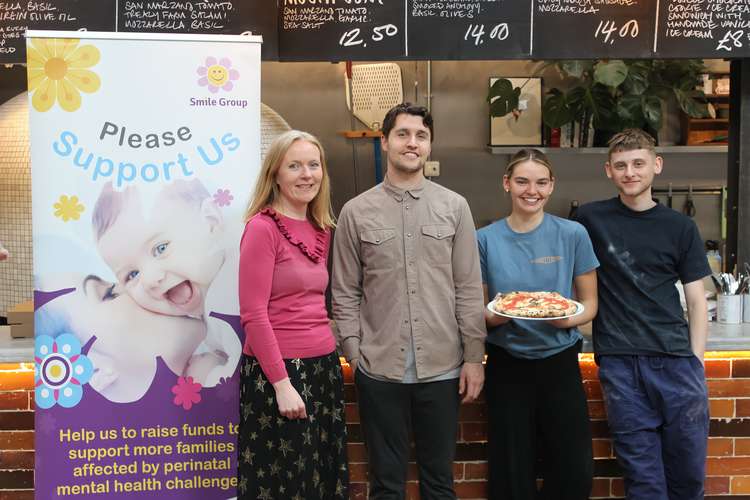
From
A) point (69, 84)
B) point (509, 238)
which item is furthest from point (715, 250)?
point (69, 84)

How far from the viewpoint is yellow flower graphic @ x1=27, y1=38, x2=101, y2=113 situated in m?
2.83

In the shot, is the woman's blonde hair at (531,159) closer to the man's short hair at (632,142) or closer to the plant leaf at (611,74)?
the man's short hair at (632,142)

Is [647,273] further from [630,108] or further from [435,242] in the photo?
[630,108]

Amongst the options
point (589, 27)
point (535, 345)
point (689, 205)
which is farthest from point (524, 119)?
point (535, 345)

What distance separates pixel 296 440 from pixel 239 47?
135 cm

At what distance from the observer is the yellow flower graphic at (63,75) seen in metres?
2.83

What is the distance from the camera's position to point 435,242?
2807 millimetres

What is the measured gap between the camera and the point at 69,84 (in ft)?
9.33

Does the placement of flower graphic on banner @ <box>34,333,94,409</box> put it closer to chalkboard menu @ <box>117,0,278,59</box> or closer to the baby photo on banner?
the baby photo on banner

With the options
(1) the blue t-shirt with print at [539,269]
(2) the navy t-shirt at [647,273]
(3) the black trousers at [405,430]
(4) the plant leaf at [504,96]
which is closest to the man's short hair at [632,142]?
(2) the navy t-shirt at [647,273]

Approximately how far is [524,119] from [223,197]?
10.8 feet

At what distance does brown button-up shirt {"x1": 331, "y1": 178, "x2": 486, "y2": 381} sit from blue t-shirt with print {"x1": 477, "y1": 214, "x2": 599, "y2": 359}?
12cm

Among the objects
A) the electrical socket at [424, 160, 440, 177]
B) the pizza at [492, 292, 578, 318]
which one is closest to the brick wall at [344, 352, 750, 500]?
the pizza at [492, 292, 578, 318]

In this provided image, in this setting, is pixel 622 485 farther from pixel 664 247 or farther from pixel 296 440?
pixel 296 440
